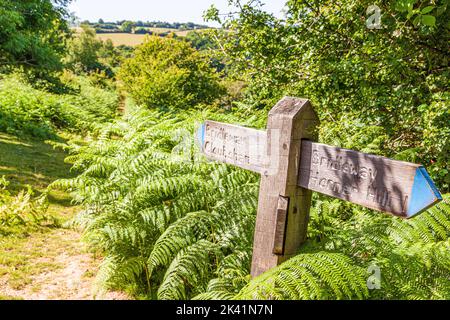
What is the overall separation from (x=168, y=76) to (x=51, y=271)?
12965mm

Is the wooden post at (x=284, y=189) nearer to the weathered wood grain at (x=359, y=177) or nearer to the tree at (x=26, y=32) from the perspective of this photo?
the weathered wood grain at (x=359, y=177)

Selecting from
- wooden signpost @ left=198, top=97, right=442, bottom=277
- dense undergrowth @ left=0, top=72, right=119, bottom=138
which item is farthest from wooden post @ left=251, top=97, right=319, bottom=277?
dense undergrowth @ left=0, top=72, right=119, bottom=138

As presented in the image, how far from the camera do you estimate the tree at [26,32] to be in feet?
31.3

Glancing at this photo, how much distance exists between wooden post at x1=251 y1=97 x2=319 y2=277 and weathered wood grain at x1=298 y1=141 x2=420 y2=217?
7 cm

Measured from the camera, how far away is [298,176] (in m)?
2.07

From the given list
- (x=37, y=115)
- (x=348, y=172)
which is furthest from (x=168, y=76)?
(x=348, y=172)

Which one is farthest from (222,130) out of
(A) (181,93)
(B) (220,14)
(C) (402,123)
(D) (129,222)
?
(A) (181,93)

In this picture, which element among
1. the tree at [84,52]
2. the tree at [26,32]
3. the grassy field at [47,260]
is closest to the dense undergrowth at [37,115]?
the tree at [26,32]

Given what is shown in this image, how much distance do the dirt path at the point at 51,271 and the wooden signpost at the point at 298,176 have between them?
1895 millimetres

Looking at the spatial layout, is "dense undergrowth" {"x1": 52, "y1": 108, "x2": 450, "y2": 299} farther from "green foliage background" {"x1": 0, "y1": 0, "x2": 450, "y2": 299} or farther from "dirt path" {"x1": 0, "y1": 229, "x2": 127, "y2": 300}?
"dirt path" {"x1": 0, "y1": 229, "x2": 127, "y2": 300}

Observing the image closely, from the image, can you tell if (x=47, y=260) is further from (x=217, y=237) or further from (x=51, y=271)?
(x=217, y=237)

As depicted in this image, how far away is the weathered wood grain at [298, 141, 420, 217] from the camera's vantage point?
1.62 metres

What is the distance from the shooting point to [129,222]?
11.3 ft

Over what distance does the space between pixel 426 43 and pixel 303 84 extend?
1315 millimetres
